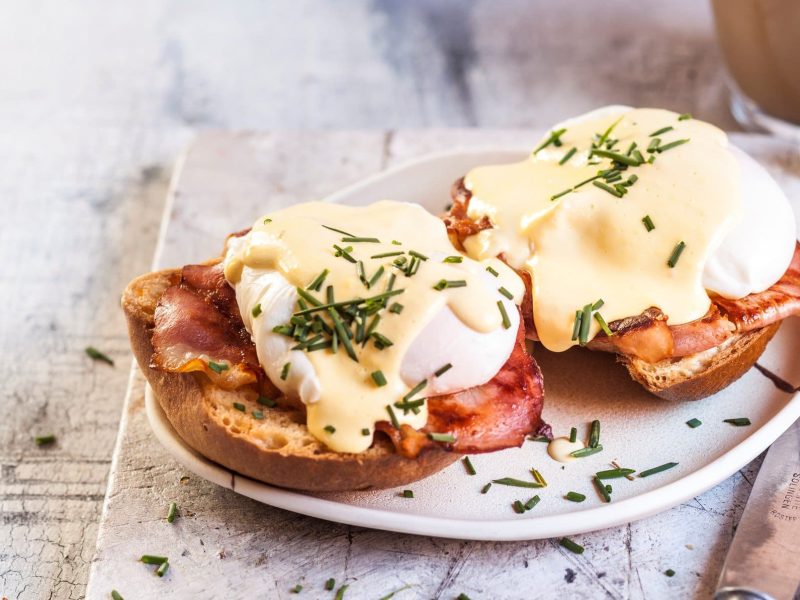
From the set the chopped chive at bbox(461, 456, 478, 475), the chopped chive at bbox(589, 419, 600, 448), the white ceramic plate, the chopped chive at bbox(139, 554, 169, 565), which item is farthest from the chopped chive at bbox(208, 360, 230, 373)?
the chopped chive at bbox(589, 419, 600, 448)

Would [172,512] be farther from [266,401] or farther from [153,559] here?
[266,401]

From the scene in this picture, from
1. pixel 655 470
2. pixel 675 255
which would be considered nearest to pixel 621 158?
pixel 675 255

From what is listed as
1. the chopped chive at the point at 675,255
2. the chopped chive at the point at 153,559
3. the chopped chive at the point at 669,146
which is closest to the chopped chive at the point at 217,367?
the chopped chive at the point at 153,559

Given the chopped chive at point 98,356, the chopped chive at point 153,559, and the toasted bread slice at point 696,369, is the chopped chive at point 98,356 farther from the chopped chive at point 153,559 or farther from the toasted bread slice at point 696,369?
the toasted bread slice at point 696,369

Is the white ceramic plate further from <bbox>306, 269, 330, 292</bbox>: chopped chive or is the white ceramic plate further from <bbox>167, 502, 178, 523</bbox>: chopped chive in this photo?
<bbox>306, 269, 330, 292</bbox>: chopped chive

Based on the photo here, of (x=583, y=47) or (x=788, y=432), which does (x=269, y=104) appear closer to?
(x=583, y=47)

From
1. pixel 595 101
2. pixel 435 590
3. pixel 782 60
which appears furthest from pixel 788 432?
pixel 595 101
